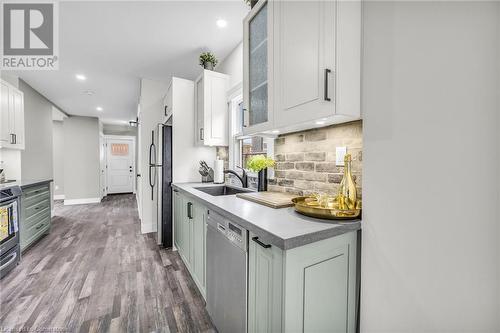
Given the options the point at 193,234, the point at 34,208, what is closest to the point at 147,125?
the point at 34,208

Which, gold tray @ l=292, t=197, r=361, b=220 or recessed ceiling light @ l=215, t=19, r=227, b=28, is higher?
recessed ceiling light @ l=215, t=19, r=227, b=28

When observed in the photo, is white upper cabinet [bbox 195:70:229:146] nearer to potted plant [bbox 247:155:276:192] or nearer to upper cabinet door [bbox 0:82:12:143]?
potted plant [bbox 247:155:276:192]

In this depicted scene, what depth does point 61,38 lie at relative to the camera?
264cm

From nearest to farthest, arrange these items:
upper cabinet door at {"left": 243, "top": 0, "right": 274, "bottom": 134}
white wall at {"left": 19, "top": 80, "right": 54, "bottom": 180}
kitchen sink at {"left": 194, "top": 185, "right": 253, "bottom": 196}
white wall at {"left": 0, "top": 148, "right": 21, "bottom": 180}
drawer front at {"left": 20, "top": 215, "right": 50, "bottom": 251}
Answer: upper cabinet door at {"left": 243, "top": 0, "right": 274, "bottom": 134}
kitchen sink at {"left": 194, "top": 185, "right": 253, "bottom": 196}
drawer front at {"left": 20, "top": 215, "right": 50, "bottom": 251}
white wall at {"left": 0, "top": 148, "right": 21, "bottom": 180}
white wall at {"left": 19, "top": 80, "right": 54, "bottom": 180}

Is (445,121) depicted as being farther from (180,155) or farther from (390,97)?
(180,155)

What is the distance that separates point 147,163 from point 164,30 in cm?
232

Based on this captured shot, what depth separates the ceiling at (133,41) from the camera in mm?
2168

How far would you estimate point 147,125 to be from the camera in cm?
404

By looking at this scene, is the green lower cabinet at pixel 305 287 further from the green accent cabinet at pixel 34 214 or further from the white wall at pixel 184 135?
the green accent cabinet at pixel 34 214

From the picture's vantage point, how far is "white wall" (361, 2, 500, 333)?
766 mm

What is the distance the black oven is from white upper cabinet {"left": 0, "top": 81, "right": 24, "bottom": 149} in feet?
3.65

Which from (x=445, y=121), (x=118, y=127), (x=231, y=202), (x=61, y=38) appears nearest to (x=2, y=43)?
(x=61, y=38)

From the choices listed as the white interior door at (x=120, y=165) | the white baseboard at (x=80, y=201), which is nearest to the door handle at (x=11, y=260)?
the white baseboard at (x=80, y=201)

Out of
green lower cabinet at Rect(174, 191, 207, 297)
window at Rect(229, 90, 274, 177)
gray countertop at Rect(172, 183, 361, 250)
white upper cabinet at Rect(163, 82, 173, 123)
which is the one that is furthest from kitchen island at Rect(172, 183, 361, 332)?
white upper cabinet at Rect(163, 82, 173, 123)
